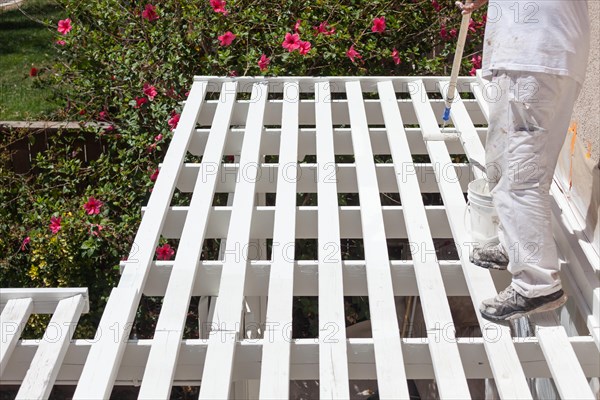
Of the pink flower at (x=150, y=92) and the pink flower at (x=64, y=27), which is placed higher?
the pink flower at (x=64, y=27)

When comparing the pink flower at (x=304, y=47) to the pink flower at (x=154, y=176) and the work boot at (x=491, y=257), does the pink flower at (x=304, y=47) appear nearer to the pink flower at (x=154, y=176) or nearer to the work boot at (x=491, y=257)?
the pink flower at (x=154, y=176)

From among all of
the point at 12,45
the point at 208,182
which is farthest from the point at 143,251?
the point at 12,45

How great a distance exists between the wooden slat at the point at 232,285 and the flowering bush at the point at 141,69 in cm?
114

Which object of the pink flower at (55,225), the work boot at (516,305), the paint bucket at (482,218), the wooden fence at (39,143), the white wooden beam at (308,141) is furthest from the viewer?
the wooden fence at (39,143)

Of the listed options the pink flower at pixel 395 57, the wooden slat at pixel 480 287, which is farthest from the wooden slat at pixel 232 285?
the pink flower at pixel 395 57

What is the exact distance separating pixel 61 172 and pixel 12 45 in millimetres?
4490

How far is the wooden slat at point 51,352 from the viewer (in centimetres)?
213

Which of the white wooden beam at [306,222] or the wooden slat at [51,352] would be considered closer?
the wooden slat at [51,352]

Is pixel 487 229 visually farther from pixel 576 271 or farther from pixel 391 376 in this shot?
pixel 391 376

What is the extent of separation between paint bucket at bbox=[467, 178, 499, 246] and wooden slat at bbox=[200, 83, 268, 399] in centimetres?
76

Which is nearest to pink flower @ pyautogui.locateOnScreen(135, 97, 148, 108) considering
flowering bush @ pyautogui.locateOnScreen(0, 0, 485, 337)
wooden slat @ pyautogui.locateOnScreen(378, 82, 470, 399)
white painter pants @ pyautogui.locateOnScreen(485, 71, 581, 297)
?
flowering bush @ pyautogui.locateOnScreen(0, 0, 485, 337)

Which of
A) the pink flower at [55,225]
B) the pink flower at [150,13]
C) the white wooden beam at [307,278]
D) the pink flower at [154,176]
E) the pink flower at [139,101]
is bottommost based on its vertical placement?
the pink flower at [55,225]

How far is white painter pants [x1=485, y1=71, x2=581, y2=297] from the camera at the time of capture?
2.43 meters

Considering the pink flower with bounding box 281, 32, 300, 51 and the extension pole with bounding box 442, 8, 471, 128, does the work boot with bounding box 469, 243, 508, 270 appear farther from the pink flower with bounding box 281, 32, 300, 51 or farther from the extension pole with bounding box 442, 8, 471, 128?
the pink flower with bounding box 281, 32, 300, 51
